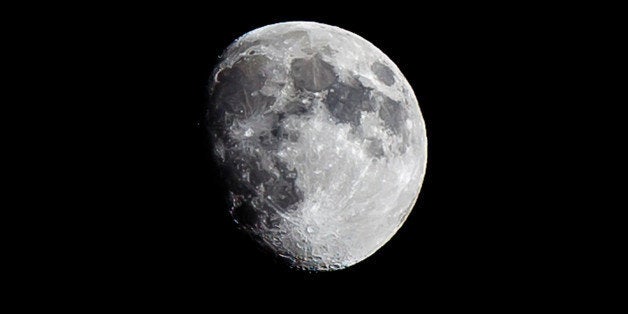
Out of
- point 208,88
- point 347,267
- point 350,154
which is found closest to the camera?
point 350,154

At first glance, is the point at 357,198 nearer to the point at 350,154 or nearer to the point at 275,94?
the point at 350,154

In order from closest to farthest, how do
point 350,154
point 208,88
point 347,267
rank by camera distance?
point 350,154 → point 208,88 → point 347,267

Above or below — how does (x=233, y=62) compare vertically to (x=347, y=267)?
above

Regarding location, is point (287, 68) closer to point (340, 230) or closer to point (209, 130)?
point (209, 130)

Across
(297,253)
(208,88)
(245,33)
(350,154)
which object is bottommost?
(297,253)

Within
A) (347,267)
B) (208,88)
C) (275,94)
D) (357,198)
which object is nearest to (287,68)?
(275,94)

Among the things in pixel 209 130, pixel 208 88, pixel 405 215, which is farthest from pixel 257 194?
pixel 405 215

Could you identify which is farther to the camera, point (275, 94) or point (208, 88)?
point (208, 88)
